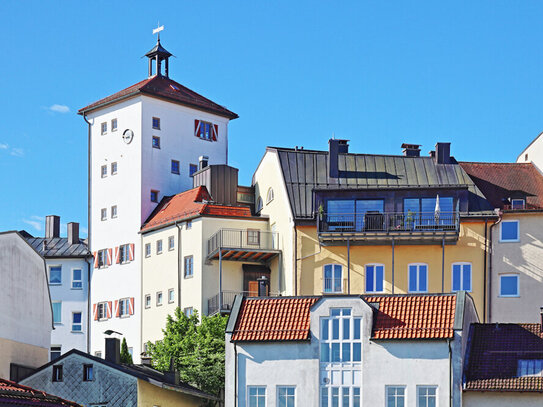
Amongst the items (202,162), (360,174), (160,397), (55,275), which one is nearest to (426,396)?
(160,397)

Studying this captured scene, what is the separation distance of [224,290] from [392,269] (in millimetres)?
10625

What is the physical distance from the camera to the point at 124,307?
87750 millimetres

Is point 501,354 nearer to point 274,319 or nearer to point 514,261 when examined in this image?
point 274,319

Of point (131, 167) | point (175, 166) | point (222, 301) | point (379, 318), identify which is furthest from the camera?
point (175, 166)

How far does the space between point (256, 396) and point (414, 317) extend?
7.34 meters

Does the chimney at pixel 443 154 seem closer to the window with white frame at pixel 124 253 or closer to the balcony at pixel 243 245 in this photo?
the balcony at pixel 243 245

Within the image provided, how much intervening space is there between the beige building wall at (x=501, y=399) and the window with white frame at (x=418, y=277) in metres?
20.3

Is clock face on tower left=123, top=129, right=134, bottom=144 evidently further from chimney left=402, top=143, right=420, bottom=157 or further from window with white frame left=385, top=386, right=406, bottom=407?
window with white frame left=385, top=386, right=406, bottom=407

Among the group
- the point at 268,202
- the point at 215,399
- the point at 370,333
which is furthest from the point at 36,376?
the point at 268,202

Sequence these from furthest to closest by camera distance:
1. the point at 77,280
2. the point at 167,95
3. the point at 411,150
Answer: the point at 77,280 → the point at 167,95 → the point at 411,150

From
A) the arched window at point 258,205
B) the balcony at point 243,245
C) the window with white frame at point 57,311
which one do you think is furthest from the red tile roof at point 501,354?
the window with white frame at point 57,311

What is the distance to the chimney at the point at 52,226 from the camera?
327 ft

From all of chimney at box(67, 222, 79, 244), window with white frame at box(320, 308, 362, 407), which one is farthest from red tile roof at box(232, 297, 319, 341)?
chimney at box(67, 222, 79, 244)

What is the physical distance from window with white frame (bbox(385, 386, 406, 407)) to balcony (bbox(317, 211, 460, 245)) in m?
18.9
